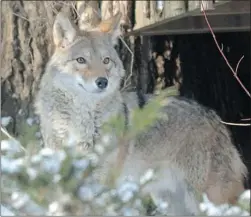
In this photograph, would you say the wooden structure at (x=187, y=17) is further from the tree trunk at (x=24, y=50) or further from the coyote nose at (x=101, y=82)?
the coyote nose at (x=101, y=82)

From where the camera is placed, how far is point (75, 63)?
5602mm

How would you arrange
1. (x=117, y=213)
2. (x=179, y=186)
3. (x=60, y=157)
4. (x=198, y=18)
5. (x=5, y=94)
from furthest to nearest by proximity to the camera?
(x=5, y=94) < (x=198, y=18) < (x=179, y=186) < (x=117, y=213) < (x=60, y=157)

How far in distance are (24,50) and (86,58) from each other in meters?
2.84

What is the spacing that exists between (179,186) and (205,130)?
1.77 feet

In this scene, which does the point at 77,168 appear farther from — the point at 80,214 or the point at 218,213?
the point at 218,213

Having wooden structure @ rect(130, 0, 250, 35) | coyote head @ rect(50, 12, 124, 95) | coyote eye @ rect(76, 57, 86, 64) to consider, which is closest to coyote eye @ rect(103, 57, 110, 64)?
coyote head @ rect(50, 12, 124, 95)

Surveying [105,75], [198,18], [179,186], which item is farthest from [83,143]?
[198,18]

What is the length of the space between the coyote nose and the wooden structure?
1.58m

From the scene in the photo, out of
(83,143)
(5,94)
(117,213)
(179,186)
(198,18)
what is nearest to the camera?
(117,213)

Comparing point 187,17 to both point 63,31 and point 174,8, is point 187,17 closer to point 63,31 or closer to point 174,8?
point 174,8

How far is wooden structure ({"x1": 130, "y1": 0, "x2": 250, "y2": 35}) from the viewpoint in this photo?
6727 millimetres

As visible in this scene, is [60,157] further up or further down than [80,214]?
further up

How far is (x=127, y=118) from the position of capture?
5445mm

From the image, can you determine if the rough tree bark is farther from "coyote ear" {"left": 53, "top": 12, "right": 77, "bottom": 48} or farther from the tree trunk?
"coyote ear" {"left": 53, "top": 12, "right": 77, "bottom": 48}
